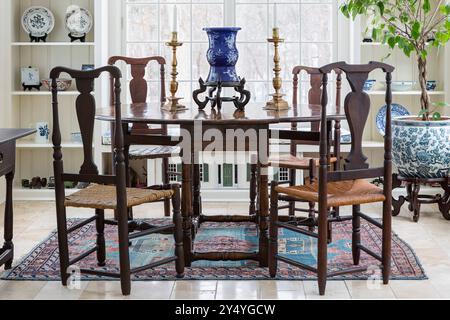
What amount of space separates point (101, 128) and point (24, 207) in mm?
856

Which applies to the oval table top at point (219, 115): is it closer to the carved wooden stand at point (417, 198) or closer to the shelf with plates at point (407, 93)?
the carved wooden stand at point (417, 198)

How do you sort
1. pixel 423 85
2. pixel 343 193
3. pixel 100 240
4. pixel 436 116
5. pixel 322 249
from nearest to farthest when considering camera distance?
pixel 322 249, pixel 343 193, pixel 100 240, pixel 436 116, pixel 423 85

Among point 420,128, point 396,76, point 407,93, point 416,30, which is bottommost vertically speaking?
point 420,128

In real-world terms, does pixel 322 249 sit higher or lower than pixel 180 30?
lower

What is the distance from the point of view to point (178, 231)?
3.95 m

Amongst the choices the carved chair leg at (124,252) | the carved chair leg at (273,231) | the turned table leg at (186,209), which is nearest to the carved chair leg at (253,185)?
the turned table leg at (186,209)

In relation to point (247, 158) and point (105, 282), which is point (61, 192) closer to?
point (105, 282)

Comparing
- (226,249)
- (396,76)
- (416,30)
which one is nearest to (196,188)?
(226,249)

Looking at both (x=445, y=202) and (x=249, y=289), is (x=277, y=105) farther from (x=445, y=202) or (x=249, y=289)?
(x=445, y=202)

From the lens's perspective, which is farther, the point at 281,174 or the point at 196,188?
the point at 281,174

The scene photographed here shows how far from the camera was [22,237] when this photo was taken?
500cm

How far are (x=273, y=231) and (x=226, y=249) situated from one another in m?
0.69

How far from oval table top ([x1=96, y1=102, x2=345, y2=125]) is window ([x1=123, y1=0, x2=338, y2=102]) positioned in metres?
1.89
